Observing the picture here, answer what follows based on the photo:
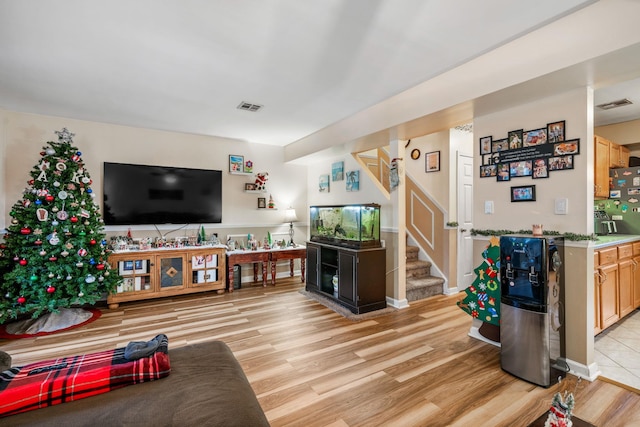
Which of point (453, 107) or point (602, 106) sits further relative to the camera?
point (602, 106)

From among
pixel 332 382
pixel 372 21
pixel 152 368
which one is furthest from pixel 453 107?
pixel 152 368

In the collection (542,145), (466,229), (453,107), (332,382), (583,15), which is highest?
(583,15)

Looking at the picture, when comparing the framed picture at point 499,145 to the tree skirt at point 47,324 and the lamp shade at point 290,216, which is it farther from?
the tree skirt at point 47,324

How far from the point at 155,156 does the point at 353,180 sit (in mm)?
3102

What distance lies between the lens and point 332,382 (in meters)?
2.27

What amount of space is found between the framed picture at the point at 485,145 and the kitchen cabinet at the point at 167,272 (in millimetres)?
3776

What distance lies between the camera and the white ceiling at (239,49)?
191 cm

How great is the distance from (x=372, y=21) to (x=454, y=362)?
8.98 feet

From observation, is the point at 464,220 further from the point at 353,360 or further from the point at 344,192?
the point at 353,360

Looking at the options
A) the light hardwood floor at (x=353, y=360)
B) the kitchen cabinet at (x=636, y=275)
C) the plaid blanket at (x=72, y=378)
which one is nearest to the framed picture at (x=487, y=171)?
the light hardwood floor at (x=353, y=360)

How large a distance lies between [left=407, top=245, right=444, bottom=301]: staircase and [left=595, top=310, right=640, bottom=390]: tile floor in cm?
184

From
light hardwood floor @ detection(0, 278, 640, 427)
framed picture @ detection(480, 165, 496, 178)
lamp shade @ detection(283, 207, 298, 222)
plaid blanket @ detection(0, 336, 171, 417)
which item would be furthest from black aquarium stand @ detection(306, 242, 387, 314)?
plaid blanket @ detection(0, 336, 171, 417)

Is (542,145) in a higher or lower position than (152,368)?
higher

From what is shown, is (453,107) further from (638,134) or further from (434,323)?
(638,134)
